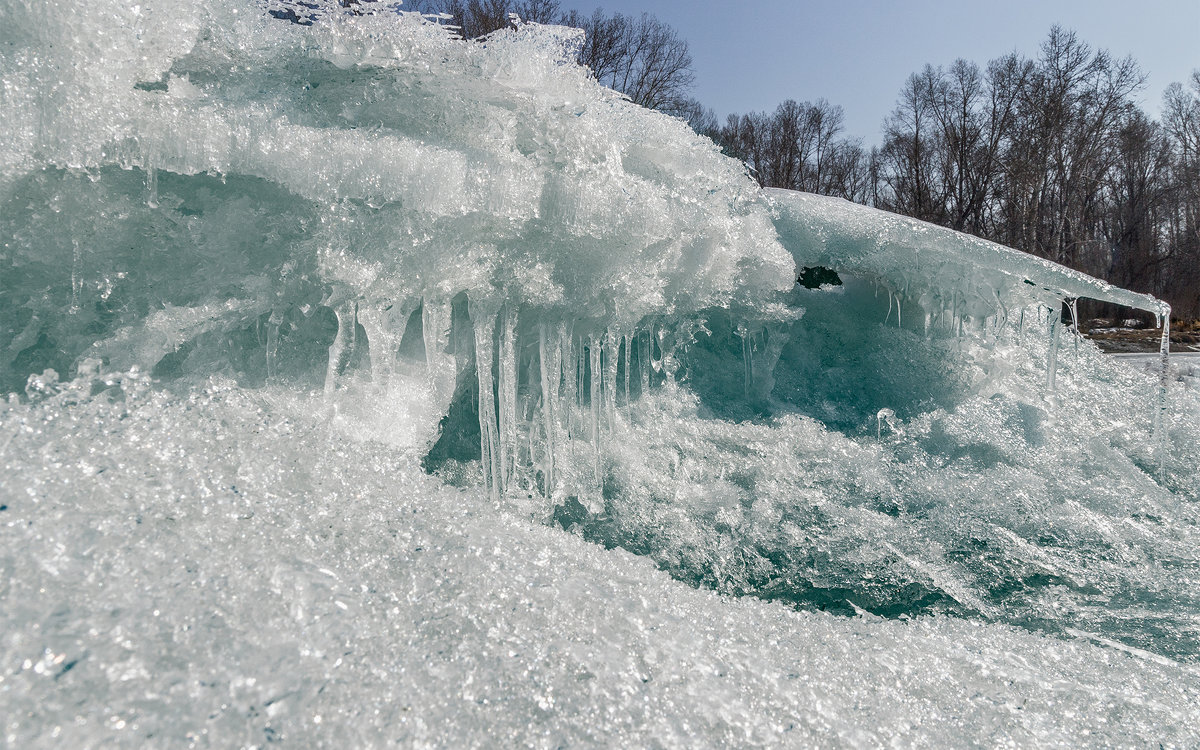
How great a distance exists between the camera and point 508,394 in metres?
2.07

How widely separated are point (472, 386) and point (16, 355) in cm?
114

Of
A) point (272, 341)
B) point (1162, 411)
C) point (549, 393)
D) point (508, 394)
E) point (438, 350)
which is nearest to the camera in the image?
point (272, 341)

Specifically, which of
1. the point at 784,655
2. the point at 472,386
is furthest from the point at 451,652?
the point at 472,386

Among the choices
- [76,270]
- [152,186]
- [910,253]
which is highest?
[910,253]

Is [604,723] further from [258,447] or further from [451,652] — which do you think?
[258,447]

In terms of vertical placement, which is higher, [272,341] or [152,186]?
[152,186]

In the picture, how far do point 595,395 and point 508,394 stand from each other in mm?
357

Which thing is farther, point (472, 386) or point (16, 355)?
point (472, 386)

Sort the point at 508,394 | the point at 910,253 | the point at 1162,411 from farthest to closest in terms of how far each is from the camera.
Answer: the point at 1162,411 → the point at 910,253 → the point at 508,394

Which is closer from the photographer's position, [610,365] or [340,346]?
[340,346]

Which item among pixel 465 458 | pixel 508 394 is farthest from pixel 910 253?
pixel 465 458

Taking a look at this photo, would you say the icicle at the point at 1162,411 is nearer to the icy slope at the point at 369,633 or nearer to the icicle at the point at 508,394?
the icy slope at the point at 369,633

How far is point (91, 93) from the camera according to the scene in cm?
142

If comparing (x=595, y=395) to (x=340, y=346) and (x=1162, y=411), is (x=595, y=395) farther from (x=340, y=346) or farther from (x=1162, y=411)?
(x=1162, y=411)
